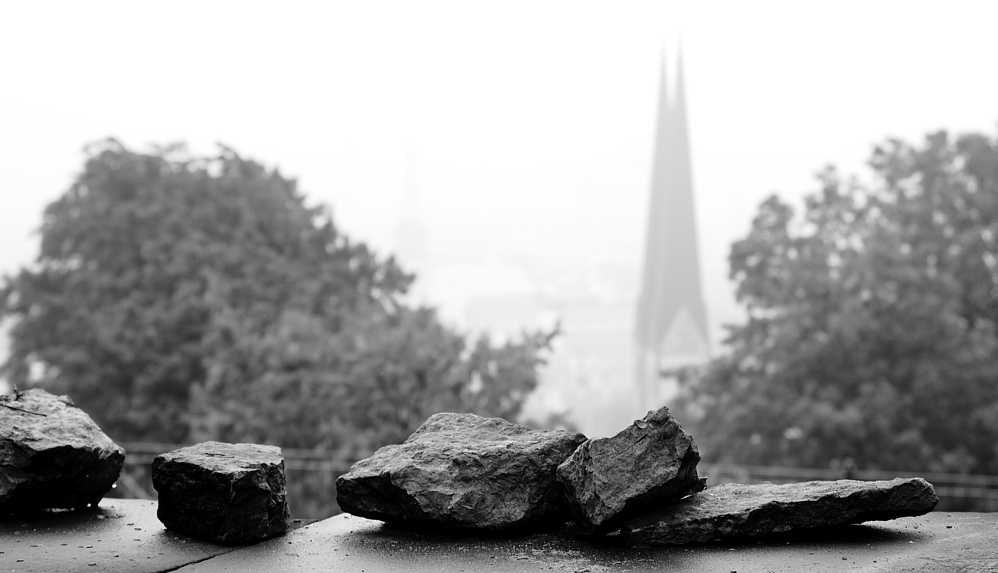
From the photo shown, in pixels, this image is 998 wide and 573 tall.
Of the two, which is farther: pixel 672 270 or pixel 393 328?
pixel 672 270

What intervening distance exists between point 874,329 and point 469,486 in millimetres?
14253

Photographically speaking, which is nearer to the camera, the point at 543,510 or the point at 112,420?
the point at 543,510

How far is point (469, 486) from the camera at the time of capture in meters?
3.97

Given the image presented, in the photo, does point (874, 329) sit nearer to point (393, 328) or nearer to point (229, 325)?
point (393, 328)

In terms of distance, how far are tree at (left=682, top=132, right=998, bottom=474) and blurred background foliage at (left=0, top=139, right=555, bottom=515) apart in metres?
4.40

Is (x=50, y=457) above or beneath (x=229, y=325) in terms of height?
beneath

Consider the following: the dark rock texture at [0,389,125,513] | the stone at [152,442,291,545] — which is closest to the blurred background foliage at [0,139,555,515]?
the dark rock texture at [0,389,125,513]

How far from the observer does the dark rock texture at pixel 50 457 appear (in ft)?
13.8

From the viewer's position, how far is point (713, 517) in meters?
3.84

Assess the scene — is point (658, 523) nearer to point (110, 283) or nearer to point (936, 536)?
point (936, 536)

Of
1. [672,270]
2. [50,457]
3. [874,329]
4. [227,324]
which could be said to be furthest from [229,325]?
[672,270]

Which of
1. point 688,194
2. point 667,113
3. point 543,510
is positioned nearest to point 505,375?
point 543,510

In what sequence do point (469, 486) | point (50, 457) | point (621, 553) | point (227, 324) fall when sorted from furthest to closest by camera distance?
point (227, 324)
point (50, 457)
point (469, 486)
point (621, 553)

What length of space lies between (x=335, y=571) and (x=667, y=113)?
4654 cm
